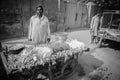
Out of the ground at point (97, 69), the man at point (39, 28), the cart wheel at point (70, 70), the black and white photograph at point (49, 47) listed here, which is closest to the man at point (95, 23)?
the black and white photograph at point (49, 47)

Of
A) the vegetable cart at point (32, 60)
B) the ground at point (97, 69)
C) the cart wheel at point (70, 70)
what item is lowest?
the ground at point (97, 69)

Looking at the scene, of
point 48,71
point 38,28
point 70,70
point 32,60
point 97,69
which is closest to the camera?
point 32,60

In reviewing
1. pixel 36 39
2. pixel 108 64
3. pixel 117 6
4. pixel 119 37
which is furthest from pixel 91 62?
pixel 117 6

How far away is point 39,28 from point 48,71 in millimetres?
1565

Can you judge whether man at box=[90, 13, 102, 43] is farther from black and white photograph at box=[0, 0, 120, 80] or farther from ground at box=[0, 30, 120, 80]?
ground at box=[0, 30, 120, 80]

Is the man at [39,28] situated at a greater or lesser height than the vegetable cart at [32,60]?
greater

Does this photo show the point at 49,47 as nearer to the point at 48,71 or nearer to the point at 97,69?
the point at 48,71

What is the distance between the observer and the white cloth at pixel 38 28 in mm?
3287

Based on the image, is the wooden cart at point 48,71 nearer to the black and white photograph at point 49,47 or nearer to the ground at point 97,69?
the black and white photograph at point 49,47

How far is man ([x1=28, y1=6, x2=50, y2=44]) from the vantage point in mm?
3271

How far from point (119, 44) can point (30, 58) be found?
300 inches

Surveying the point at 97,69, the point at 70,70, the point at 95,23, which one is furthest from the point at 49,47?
the point at 95,23

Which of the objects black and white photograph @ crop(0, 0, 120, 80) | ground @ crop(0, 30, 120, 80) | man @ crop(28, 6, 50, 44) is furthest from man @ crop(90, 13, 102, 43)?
man @ crop(28, 6, 50, 44)

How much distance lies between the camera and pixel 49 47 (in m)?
2.65
